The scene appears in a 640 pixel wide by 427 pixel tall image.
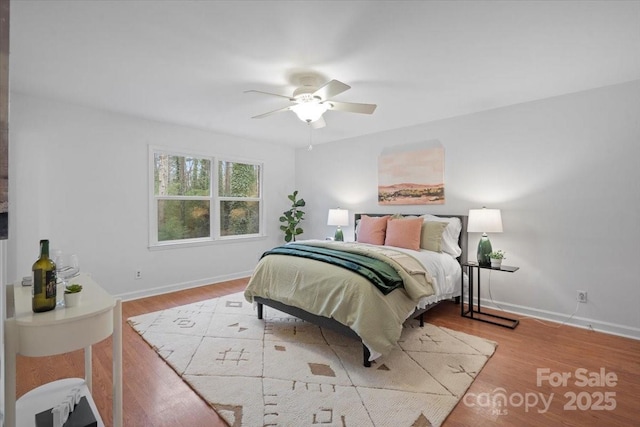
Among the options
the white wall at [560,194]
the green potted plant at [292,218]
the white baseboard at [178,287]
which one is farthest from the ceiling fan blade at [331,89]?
the white baseboard at [178,287]

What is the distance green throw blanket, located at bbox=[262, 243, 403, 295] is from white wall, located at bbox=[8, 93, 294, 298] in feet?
7.18

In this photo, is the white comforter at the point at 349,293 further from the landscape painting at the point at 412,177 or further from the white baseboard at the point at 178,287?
the white baseboard at the point at 178,287

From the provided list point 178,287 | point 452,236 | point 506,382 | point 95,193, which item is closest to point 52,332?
point 506,382

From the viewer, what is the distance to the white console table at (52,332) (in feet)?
3.88

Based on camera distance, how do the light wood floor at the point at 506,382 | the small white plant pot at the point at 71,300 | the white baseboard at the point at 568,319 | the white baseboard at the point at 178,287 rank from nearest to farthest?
the small white plant pot at the point at 71,300 < the light wood floor at the point at 506,382 < the white baseboard at the point at 568,319 < the white baseboard at the point at 178,287

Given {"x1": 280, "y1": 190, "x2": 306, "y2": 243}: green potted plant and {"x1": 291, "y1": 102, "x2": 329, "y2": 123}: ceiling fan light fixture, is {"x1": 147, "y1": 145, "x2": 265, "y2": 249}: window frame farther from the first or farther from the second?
{"x1": 291, "y1": 102, "x2": 329, "y2": 123}: ceiling fan light fixture

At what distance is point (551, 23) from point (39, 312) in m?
3.26

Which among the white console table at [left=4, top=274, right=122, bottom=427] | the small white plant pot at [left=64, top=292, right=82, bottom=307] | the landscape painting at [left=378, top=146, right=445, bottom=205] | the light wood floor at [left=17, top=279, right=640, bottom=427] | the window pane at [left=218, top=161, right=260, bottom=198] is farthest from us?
the window pane at [left=218, top=161, right=260, bottom=198]

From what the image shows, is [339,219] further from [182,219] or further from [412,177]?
[182,219]

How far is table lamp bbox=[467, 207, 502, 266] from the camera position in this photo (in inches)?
128

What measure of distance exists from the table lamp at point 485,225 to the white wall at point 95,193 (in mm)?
3749

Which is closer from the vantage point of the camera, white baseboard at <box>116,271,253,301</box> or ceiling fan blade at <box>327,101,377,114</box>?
ceiling fan blade at <box>327,101,377,114</box>

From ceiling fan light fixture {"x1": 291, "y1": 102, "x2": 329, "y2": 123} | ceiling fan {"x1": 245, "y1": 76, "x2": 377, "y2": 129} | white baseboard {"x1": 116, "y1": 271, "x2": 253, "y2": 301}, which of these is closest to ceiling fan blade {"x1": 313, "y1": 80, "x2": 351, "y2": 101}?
ceiling fan {"x1": 245, "y1": 76, "x2": 377, "y2": 129}

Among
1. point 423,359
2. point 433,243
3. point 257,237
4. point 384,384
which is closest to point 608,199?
point 433,243
